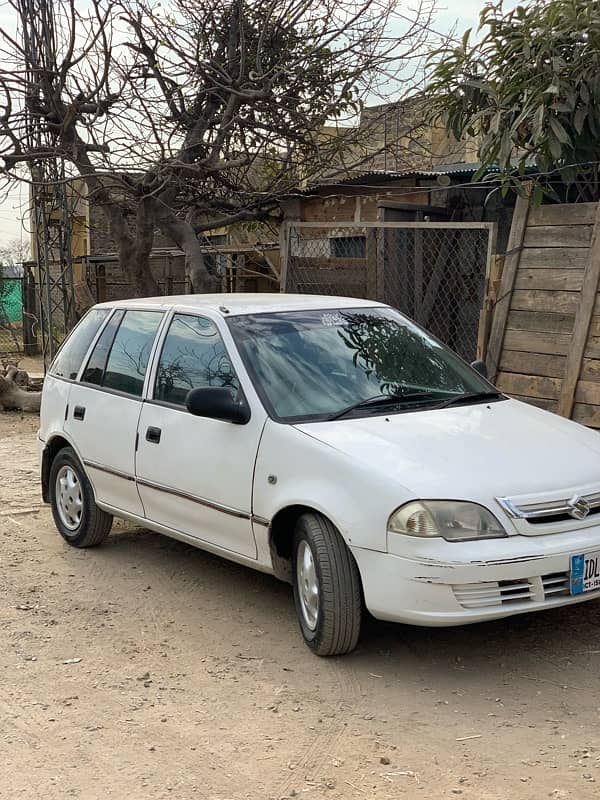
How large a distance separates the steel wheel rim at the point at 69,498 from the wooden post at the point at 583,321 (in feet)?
11.8

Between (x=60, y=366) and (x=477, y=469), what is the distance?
370 centimetres

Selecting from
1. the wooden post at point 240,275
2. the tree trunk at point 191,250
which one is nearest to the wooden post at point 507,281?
the tree trunk at point 191,250

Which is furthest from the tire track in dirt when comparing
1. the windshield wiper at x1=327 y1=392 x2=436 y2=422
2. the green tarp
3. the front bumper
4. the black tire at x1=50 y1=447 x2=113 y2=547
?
the green tarp

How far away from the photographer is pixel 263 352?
5.33m

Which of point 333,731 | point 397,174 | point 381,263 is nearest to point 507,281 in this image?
point 381,263

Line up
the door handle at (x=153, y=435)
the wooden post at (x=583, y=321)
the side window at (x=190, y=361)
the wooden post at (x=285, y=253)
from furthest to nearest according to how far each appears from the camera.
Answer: the wooden post at (x=285, y=253), the wooden post at (x=583, y=321), the door handle at (x=153, y=435), the side window at (x=190, y=361)

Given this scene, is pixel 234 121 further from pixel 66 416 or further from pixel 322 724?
pixel 322 724

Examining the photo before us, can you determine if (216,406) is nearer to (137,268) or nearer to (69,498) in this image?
(69,498)

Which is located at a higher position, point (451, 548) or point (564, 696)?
point (451, 548)

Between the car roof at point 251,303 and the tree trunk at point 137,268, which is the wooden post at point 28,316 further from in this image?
the car roof at point 251,303

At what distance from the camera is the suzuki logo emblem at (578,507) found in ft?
14.1

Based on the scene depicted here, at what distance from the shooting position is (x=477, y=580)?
13.4 ft

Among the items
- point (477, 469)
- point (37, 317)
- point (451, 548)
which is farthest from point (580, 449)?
point (37, 317)

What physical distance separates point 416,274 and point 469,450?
17.3 feet
